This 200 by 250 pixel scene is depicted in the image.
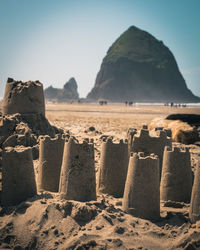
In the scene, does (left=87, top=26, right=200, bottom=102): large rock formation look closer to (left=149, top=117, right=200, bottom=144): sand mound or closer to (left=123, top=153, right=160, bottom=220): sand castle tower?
(left=149, top=117, right=200, bottom=144): sand mound

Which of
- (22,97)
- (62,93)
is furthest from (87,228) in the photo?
(62,93)

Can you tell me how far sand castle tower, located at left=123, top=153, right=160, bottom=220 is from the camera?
18.0ft

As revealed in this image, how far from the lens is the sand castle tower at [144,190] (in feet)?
18.0

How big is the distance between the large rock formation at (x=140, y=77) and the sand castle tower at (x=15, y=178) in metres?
134

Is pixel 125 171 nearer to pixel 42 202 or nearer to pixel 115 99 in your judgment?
pixel 42 202

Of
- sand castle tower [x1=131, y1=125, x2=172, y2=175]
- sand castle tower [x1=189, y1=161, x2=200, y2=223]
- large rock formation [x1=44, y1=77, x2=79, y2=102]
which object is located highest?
large rock formation [x1=44, y1=77, x2=79, y2=102]

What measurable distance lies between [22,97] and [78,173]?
4.38 metres

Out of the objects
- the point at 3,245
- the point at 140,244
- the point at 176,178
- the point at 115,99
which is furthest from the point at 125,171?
the point at 115,99

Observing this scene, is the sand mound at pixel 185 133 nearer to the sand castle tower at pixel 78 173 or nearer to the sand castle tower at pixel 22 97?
the sand castle tower at pixel 22 97

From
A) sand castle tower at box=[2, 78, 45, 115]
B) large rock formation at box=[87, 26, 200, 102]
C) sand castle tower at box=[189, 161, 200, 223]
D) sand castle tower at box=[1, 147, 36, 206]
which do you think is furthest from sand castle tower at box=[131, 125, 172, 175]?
large rock formation at box=[87, 26, 200, 102]

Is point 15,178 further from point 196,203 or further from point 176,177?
point 196,203

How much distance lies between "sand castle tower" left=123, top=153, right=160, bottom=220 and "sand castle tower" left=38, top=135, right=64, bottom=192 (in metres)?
1.96

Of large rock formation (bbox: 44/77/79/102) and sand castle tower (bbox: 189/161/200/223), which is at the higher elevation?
large rock formation (bbox: 44/77/79/102)

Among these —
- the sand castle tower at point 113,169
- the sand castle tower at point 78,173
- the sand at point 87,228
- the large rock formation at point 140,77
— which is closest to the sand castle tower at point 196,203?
the sand at point 87,228
